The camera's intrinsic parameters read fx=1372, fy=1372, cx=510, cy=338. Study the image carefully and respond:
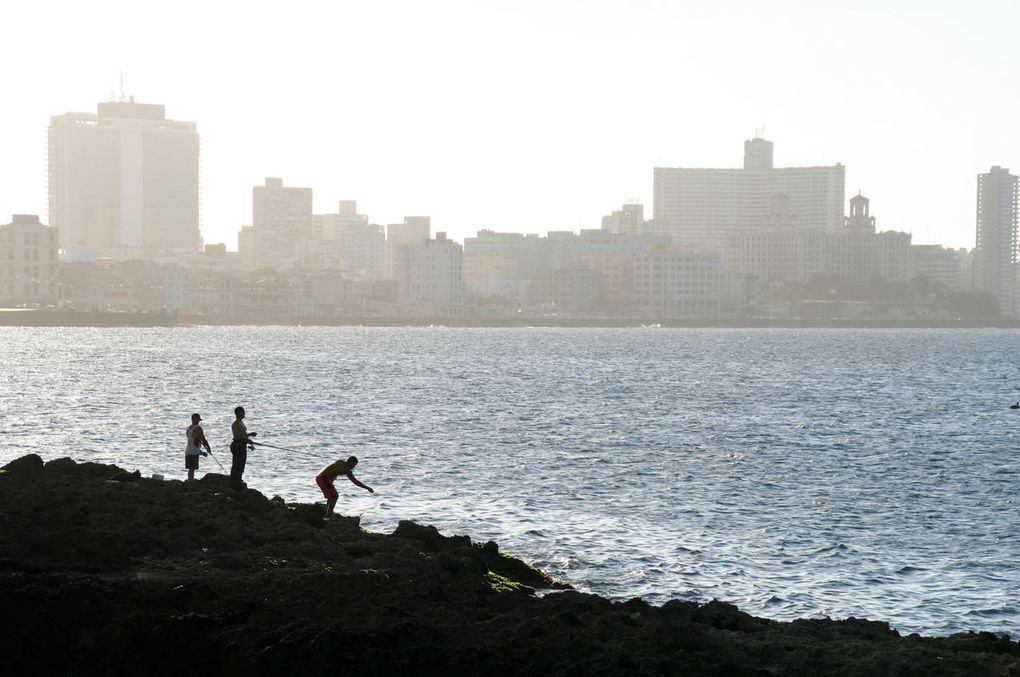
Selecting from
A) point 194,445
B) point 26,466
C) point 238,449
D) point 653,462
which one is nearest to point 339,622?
point 238,449

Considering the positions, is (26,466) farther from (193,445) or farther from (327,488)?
(327,488)

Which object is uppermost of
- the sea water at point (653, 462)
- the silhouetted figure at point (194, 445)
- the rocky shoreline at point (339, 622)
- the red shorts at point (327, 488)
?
the silhouetted figure at point (194, 445)

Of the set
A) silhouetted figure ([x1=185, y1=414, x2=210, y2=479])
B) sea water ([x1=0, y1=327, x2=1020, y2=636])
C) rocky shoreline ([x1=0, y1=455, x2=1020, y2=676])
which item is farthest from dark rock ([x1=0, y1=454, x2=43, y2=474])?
sea water ([x1=0, y1=327, x2=1020, y2=636])

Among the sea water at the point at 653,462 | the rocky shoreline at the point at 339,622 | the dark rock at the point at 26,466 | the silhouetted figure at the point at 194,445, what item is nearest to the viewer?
the rocky shoreline at the point at 339,622

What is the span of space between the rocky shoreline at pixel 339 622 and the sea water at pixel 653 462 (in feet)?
17.4

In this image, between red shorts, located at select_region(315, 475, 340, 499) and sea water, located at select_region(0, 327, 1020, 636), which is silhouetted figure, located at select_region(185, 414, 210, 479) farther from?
sea water, located at select_region(0, 327, 1020, 636)

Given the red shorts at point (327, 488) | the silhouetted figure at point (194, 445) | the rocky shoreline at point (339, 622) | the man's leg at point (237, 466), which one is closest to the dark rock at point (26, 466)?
the silhouetted figure at point (194, 445)

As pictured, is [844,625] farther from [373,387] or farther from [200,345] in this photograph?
[200,345]

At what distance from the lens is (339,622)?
1708 cm

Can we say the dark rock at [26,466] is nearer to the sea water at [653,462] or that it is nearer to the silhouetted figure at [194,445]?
the silhouetted figure at [194,445]

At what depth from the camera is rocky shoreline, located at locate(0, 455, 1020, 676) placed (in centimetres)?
1614

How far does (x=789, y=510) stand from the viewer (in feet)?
121

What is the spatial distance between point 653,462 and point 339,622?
104 feet

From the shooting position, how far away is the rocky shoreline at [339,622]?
16.1 metres
